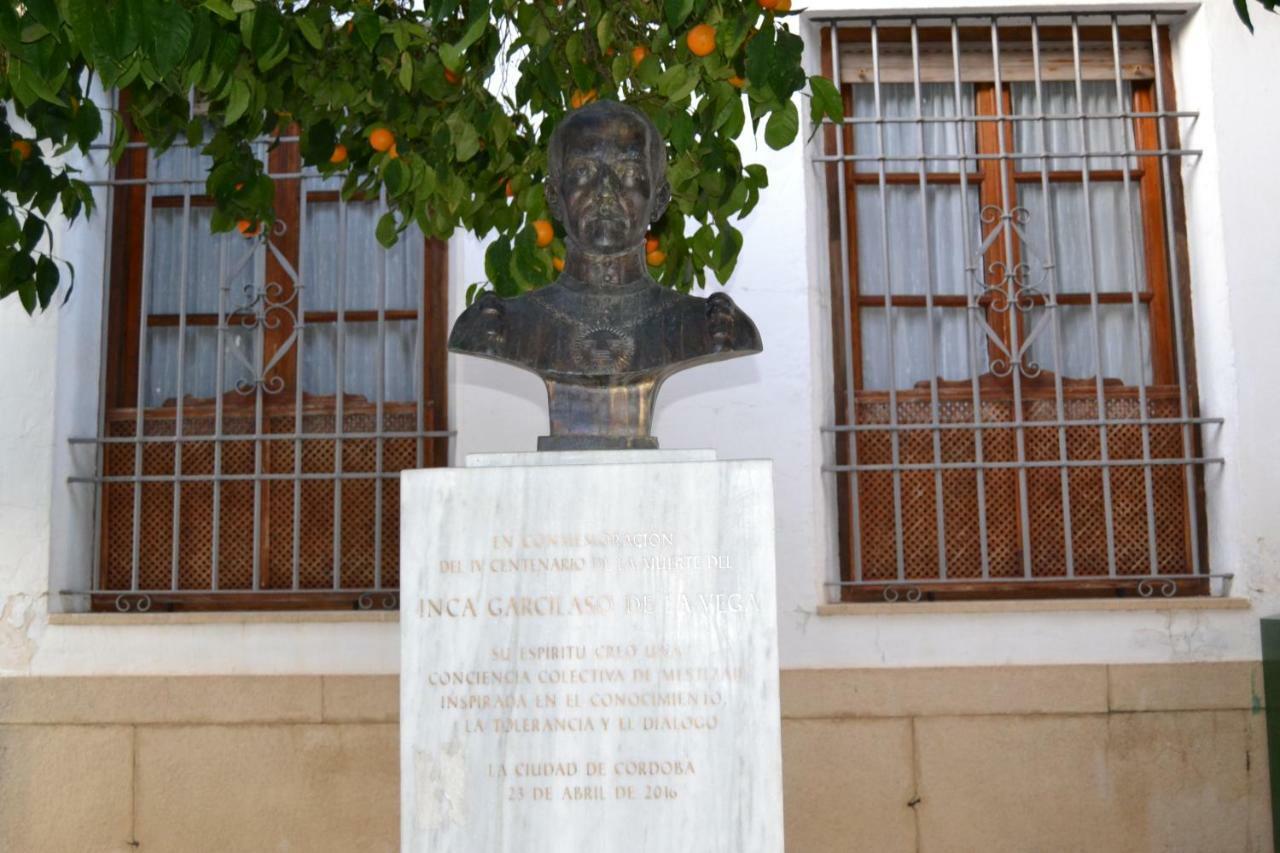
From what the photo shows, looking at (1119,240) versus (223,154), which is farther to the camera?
(1119,240)

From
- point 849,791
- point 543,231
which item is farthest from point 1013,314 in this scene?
point 543,231

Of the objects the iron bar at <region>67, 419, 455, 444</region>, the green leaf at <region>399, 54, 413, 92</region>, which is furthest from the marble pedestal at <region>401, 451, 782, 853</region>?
the iron bar at <region>67, 419, 455, 444</region>

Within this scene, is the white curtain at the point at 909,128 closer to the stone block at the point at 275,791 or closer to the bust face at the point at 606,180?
the bust face at the point at 606,180

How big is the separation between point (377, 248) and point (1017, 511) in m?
2.66

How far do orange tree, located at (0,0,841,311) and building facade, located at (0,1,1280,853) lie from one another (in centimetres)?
149

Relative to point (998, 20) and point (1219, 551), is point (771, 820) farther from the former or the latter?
point (998, 20)

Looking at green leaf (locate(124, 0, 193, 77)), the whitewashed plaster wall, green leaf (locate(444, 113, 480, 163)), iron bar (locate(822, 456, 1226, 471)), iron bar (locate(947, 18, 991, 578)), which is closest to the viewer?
green leaf (locate(124, 0, 193, 77))

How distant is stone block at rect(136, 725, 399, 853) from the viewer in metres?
5.28

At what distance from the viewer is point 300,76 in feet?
12.9

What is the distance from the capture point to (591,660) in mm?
3090

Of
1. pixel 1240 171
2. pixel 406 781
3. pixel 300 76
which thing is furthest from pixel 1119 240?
pixel 406 781

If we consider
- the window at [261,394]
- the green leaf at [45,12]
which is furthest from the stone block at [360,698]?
the green leaf at [45,12]

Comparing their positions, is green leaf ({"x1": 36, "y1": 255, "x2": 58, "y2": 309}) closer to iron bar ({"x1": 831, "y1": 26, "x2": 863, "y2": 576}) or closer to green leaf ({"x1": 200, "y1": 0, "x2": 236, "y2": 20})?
green leaf ({"x1": 200, "y1": 0, "x2": 236, "y2": 20})

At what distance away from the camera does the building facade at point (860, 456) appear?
5230 mm
